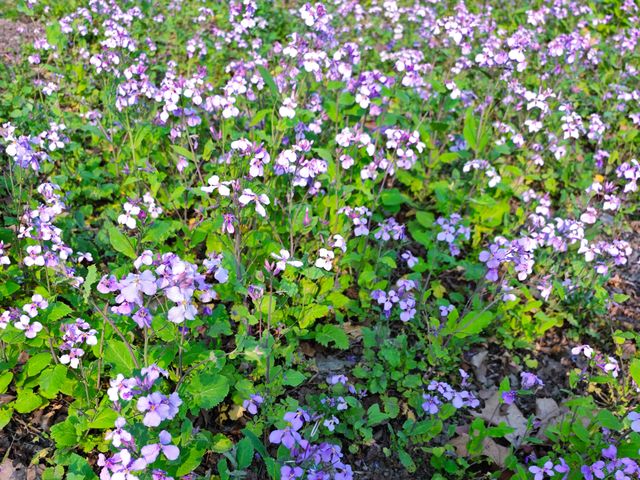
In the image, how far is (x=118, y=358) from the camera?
2.58 metres

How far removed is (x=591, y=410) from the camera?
3014 millimetres

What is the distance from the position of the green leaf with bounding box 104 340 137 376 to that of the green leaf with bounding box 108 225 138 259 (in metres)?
0.49

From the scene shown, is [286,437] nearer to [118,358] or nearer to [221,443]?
[221,443]

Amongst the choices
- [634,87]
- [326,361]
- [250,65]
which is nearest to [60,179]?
[250,65]

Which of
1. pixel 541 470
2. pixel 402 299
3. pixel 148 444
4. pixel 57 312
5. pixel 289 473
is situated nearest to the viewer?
pixel 148 444

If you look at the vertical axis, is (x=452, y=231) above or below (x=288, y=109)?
below

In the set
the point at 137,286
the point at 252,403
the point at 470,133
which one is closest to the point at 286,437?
the point at 252,403

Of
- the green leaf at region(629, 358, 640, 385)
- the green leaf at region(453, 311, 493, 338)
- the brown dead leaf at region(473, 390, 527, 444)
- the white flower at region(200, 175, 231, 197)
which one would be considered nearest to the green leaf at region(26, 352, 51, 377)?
the white flower at region(200, 175, 231, 197)

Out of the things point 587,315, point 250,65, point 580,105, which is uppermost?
point 250,65

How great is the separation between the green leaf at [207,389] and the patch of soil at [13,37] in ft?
14.4

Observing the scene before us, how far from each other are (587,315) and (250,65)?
314 cm

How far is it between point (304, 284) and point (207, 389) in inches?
40.1

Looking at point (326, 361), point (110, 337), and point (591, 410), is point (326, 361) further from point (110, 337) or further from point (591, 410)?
point (591, 410)

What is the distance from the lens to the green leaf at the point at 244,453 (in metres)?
2.35
